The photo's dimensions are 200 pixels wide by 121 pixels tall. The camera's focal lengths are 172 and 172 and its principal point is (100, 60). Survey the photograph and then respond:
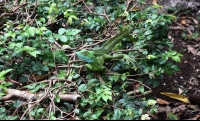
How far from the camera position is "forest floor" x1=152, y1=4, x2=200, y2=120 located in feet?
8.77

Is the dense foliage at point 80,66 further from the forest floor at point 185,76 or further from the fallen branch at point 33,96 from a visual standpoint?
the forest floor at point 185,76

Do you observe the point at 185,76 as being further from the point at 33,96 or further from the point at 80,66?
the point at 33,96

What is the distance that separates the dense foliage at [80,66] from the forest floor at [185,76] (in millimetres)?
950

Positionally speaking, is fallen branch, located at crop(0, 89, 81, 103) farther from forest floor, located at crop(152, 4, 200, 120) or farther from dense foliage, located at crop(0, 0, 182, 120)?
forest floor, located at crop(152, 4, 200, 120)

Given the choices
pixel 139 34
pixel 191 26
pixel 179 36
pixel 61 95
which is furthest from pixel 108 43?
pixel 191 26

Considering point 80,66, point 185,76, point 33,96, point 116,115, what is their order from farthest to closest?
point 185,76 → point 80,66 → point 33,96 → point 116,115

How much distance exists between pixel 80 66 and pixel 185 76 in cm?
223

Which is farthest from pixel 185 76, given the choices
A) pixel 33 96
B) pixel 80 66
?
pixel 33 96

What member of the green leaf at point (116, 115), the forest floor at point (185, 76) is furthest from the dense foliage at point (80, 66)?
the forest floor at point (185, 76)

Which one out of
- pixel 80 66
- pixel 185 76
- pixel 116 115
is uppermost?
pixel 80 66

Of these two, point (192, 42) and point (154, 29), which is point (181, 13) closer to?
point (192, 42)

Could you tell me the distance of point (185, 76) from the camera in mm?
3230

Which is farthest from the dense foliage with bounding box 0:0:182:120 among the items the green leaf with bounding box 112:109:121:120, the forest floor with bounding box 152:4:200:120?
the forest floor with bounding box 152:4:200:120

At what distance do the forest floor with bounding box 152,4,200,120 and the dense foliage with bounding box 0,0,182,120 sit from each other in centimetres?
95
